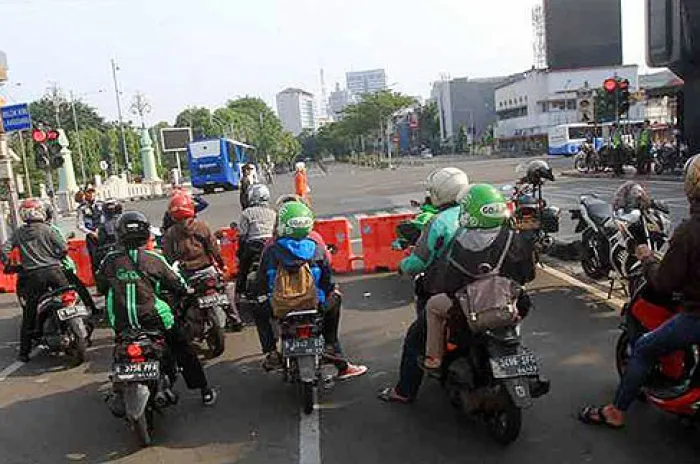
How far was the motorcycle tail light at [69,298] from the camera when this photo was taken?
6629 mm

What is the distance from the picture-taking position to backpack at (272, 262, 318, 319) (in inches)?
196

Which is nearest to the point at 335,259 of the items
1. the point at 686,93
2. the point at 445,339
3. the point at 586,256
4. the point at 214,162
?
the point at 586,256

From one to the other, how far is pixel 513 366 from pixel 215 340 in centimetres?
330

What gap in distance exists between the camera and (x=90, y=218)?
1000 cm

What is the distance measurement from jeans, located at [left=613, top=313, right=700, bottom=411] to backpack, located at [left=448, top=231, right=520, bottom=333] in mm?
729

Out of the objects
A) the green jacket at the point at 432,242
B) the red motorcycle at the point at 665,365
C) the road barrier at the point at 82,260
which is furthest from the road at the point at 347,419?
the road barrier at the point at 82,260

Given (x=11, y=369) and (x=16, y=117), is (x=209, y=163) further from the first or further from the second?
(x=11, y=369)

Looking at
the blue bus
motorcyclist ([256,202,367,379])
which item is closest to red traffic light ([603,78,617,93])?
motorcyclist ([256,202,367,379])

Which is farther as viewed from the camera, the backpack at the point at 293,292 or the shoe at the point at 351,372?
the shoe at the point at 351,372

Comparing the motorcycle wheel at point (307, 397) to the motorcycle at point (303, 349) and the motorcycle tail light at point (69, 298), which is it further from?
the motorcycle tail light at point (69, 298)

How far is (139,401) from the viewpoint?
439 cm

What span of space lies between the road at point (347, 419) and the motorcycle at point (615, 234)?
51 centimetres

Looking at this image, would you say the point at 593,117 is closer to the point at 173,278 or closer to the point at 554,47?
the point at 173,278

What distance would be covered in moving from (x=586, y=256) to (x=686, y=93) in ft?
16.2
